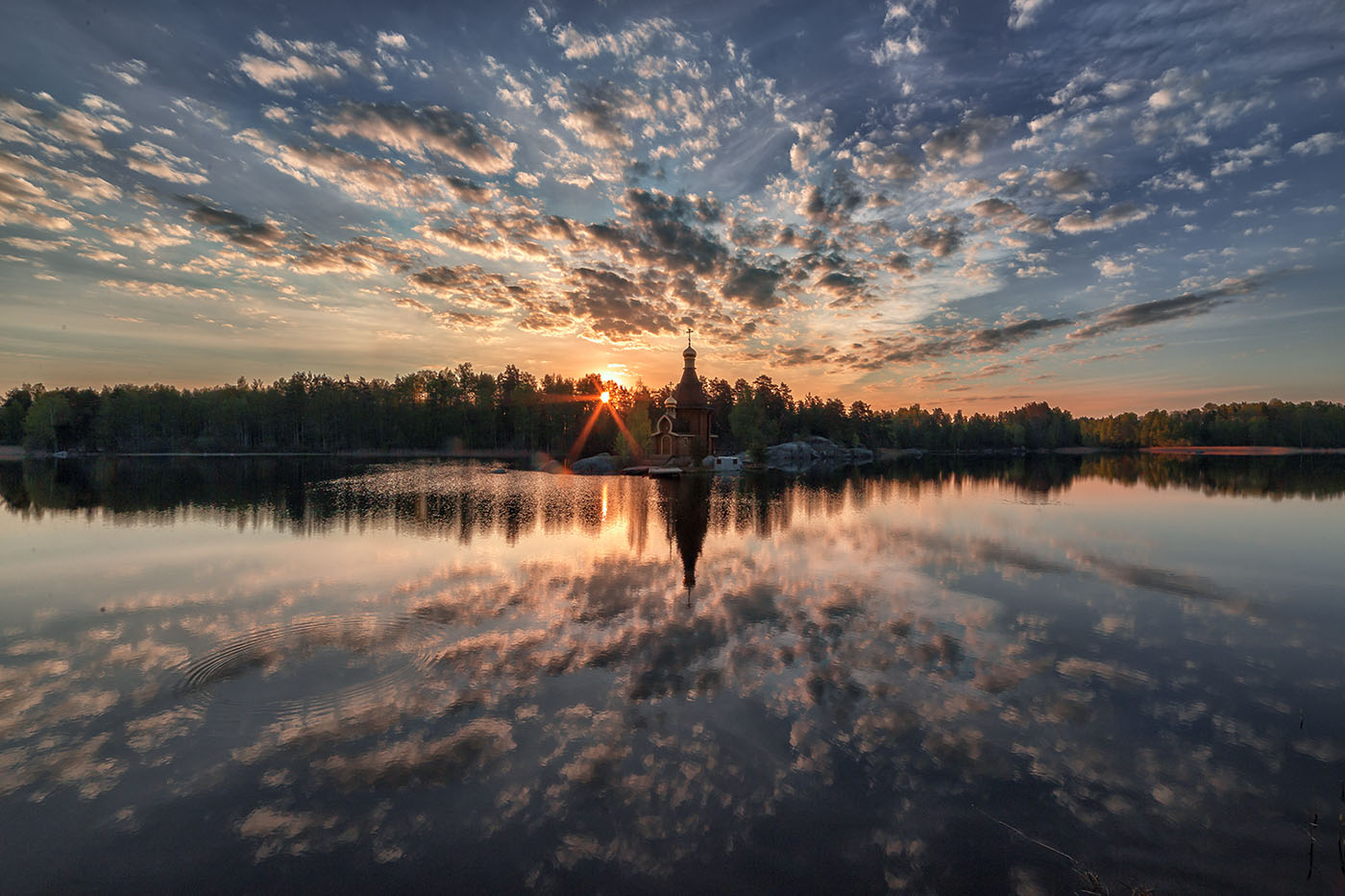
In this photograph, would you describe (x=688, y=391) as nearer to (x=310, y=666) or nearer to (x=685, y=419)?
(x=685, y=419)

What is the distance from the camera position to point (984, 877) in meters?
5.50

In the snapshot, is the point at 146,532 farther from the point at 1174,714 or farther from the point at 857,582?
the point at 1174,714

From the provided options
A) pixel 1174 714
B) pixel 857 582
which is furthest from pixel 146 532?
pixel 1174 714

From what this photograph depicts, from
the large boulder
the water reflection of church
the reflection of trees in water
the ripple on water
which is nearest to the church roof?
the reflection of trees in water

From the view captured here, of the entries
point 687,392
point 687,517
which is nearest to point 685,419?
point 687,392

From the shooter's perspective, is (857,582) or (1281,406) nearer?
(857,582)

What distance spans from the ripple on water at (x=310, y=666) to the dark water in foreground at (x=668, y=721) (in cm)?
7

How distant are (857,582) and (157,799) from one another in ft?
52.8

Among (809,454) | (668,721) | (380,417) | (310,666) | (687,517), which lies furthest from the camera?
(380,417)

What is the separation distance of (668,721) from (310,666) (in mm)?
7298

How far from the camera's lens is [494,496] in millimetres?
38781

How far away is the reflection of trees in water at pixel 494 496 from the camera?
27523mm

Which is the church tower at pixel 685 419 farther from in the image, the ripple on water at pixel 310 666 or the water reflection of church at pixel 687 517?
the ripple on water at pixel 310 666

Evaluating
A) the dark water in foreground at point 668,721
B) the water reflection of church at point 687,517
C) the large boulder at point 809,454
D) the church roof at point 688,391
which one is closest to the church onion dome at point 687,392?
the church roof at point 688,391
